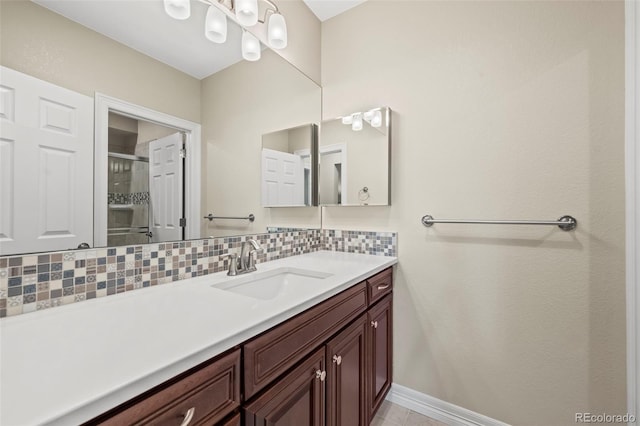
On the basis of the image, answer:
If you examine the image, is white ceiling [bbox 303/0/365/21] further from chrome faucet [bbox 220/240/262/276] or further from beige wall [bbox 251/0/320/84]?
chrome faucet [bbox 220/240/262/276]

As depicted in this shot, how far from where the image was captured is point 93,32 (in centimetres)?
83

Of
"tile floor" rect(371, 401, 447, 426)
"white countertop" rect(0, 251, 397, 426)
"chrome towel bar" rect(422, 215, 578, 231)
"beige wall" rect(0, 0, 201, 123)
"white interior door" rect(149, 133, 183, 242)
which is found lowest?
"tile floor" rect(371, 401, 447, 426)

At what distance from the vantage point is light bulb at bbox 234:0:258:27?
1.30 m

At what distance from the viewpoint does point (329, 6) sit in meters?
1.82

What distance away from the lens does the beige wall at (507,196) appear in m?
1.13

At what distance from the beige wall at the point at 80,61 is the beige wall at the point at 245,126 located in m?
0.17

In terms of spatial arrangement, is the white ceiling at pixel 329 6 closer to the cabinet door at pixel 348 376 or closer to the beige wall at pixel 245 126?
the beige wall at pixel 245 126

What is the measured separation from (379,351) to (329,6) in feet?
7.27

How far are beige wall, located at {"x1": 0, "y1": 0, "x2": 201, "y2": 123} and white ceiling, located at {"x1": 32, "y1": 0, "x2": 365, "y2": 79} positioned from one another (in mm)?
31

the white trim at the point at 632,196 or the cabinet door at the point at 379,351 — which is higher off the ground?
→ the white trim at the point at 632,196

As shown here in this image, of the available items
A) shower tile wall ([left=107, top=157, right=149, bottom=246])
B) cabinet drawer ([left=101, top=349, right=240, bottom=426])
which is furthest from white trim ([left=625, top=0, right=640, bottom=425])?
shower tile wall ([left=107, top=157, right=149, bottom=246])

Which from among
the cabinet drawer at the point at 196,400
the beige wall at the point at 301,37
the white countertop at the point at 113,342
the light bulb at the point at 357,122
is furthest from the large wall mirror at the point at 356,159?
the cabinet drawer at the point at 196,400

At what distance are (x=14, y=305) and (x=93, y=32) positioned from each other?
2.70 ft

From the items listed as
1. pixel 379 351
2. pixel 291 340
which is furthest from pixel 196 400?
pixel 379 351
